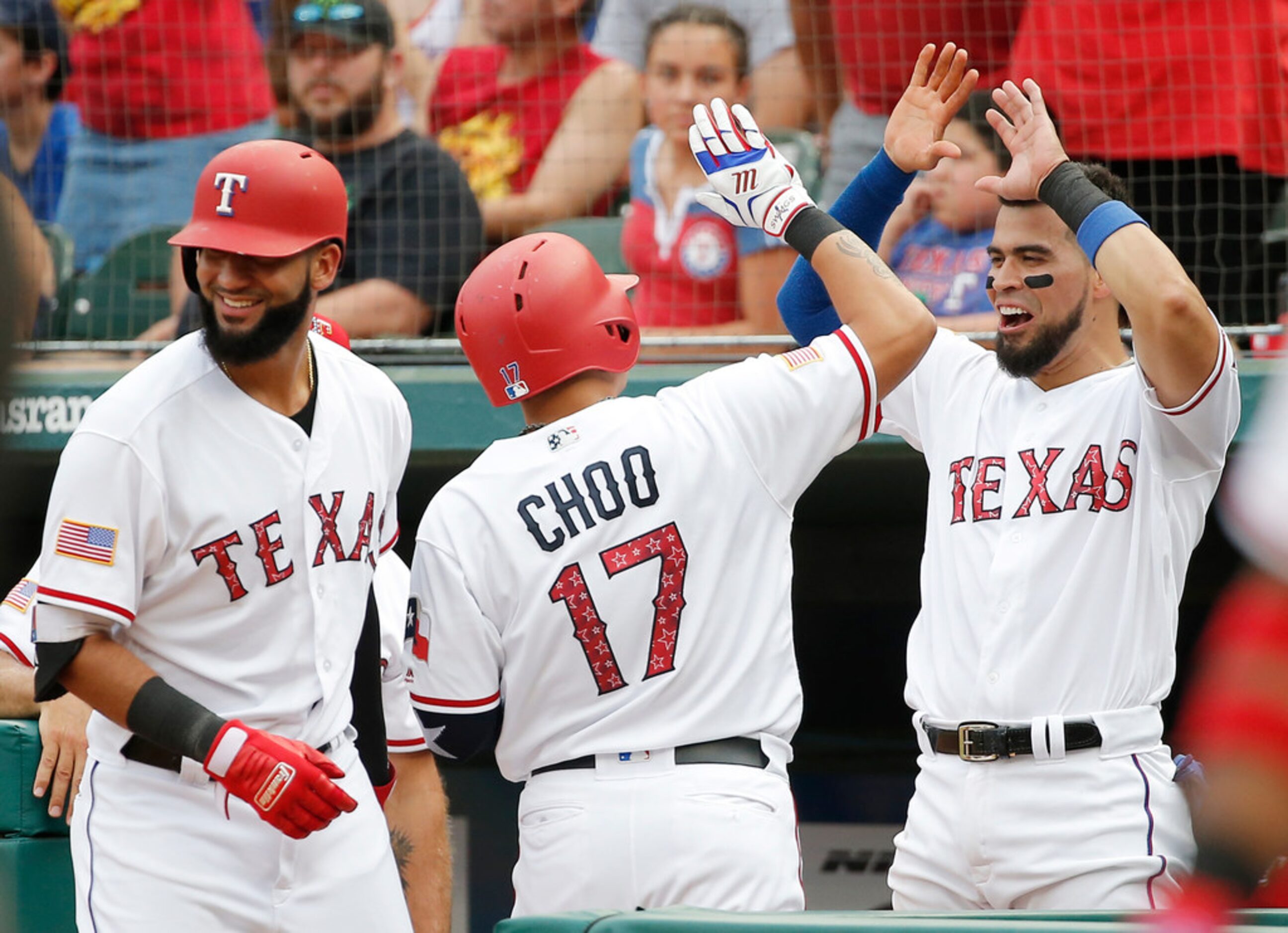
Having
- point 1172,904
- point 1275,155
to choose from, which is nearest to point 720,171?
point 1172,904

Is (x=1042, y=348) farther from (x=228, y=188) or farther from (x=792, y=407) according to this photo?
(x=228, y=188)

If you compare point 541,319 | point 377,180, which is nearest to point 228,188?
point 541,319

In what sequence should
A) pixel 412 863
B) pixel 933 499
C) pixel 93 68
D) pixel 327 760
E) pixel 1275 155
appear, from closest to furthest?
1. pixel 327 760
2. pixel 933 499
3. pixel 412 863
4. pixel 1275 155
5. pixel 93 68

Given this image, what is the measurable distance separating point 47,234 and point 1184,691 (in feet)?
12.5

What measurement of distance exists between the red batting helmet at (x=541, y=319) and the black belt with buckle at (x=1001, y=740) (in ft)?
2.80

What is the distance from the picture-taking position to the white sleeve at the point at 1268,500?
118 centimetres

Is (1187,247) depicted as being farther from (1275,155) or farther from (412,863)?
(412,863)

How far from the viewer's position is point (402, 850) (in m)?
3.33

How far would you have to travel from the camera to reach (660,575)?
252 cm

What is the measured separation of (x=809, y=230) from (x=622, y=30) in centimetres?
284

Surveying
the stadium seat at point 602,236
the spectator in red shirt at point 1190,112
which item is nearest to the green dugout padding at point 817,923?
the spectator in red shirt at point 1190,112

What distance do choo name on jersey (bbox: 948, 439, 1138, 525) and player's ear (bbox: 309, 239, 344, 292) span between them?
1179 mm

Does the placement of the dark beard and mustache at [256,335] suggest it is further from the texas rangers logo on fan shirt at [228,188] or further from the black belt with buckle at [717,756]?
the black belt with buckle at [717,756]

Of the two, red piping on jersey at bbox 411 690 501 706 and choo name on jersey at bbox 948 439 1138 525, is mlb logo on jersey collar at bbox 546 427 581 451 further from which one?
choo name on jersey at bbox 948 439 1138 525
